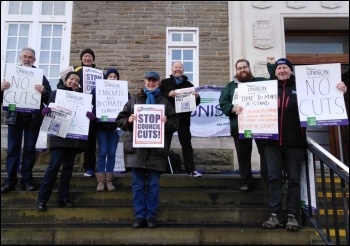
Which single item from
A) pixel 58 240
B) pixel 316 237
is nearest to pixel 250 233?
pixel 316 237

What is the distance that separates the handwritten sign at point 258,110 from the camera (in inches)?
167

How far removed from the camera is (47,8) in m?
8.54

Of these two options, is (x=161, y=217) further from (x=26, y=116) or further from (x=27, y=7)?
(x=27, y=7)

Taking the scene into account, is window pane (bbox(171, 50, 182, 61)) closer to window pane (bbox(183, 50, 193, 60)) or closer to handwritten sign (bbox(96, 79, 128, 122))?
window pane (bbox(183, 50, 193, 60))

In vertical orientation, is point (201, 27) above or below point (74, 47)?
above

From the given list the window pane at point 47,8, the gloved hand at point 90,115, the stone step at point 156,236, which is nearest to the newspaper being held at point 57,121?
the gloved hand at point 90,115

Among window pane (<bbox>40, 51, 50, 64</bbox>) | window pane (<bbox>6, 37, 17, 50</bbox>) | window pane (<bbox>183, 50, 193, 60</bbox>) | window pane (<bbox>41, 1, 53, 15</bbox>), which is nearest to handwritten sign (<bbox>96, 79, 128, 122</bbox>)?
window pane (<bbox>183, 50, 193, 60</bbox>)

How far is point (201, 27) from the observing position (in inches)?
325

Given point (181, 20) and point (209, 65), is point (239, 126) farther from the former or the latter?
point (181, 20)

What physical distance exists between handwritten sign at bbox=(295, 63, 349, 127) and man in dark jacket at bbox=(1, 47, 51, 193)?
10.9 feet

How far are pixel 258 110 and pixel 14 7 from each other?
6694mm

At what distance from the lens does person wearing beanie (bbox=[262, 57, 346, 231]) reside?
403 centimetres

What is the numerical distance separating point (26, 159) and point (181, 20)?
4.86 meters

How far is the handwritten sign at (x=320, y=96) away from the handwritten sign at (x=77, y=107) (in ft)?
8.54
